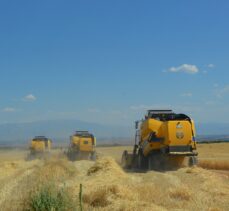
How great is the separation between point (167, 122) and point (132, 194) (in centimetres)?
1447

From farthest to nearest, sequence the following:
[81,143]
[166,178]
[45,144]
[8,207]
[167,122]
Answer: [45,144] < [81,143] < [167,122] < [166,178] < [8,207]

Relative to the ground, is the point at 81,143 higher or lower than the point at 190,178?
higher

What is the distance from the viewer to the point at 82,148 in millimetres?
44906

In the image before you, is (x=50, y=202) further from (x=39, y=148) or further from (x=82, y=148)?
(x=39, y=148)

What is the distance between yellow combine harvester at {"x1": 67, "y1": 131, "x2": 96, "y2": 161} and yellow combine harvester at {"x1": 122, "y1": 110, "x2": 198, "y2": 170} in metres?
13.8

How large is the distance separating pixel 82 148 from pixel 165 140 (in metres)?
17.5

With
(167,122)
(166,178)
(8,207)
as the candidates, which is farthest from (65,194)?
(167,122)

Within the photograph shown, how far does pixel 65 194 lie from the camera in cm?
1225

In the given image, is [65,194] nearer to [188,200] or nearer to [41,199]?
[41,199]

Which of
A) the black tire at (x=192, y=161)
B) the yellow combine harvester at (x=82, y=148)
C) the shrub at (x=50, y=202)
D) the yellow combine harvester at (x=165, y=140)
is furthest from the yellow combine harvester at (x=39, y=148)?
the shrub at (x=50, y=202)

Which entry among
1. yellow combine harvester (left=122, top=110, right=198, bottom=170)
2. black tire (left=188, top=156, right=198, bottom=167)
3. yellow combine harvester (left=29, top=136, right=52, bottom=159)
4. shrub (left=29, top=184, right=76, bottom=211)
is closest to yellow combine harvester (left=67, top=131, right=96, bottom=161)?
yellow combine harvester (left=29, top=136, right=52, bottom=159)

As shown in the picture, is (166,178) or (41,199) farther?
(166,178)

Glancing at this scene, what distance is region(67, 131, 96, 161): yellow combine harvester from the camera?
148 ft

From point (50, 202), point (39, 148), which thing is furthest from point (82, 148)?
point (50, 202)
